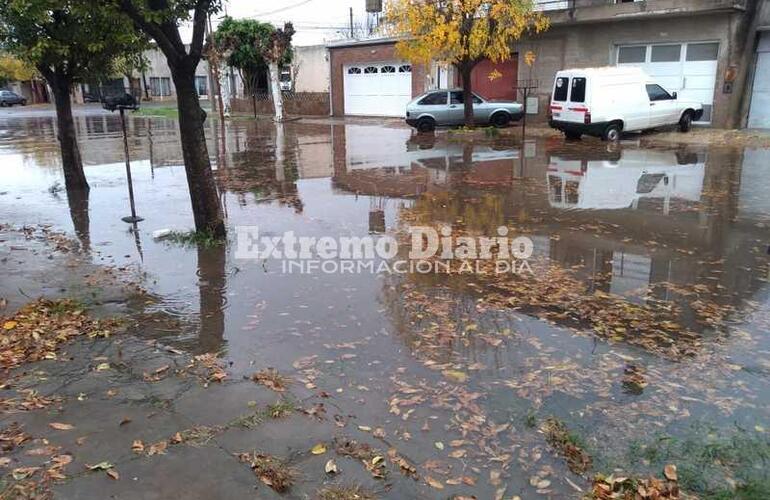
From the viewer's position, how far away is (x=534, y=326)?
211 inches

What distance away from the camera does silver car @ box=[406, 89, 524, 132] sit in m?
22.2

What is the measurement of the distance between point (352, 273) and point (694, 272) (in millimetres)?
3750

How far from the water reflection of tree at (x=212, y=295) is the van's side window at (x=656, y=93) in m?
15.7

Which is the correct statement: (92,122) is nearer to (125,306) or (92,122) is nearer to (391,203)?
(391,203)

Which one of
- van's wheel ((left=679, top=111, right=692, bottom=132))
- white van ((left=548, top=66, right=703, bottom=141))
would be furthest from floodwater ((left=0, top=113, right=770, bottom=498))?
van's wheel ((left=679, top=111, right=692, bottom=132))

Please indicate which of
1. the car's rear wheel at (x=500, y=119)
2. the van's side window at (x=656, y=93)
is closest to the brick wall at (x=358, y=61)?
the car's rear wheel at (x=500, y=119)

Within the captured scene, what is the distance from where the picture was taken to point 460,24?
60.6 ft

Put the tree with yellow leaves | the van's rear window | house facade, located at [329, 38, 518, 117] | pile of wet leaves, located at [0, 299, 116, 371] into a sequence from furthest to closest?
house facade, located at [329, 38, 518, 117] → the van's rear window → the tree with yellow leaves → pile of wet leaves, located at [0, 299, 116, 371]

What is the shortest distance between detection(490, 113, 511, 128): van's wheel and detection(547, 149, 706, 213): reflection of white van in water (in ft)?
23.1

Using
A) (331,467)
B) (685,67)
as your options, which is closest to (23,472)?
(331,467)

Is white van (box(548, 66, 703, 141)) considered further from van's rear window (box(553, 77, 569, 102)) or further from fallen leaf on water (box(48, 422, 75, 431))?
fallen leaf on water (box(48, 422, 75, 431))

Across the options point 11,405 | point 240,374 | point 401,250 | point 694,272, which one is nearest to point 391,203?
point 401,250

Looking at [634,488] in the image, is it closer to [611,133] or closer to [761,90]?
[611,133]

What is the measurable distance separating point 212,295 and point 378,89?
25.9 m
